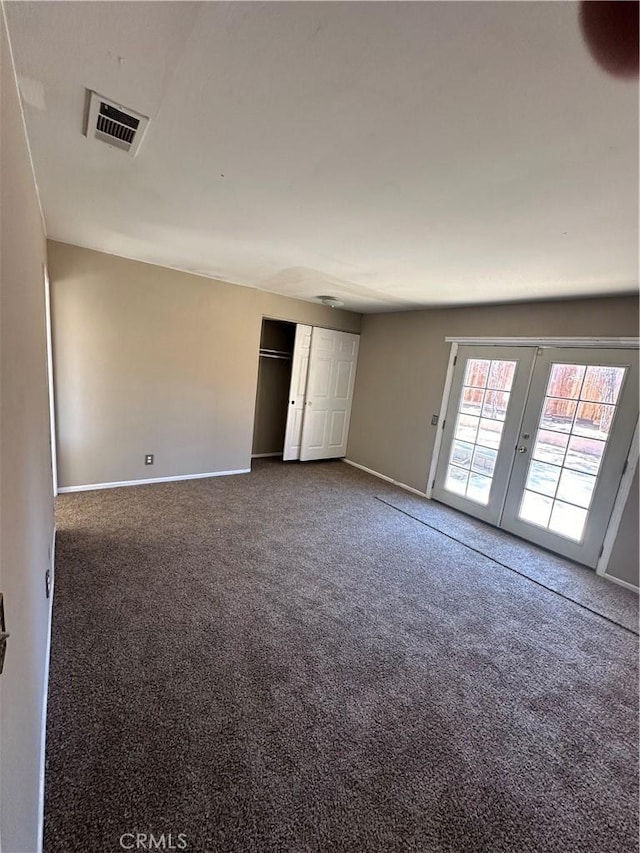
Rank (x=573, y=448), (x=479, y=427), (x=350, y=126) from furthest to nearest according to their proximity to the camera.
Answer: (x=479, y=427)
(x=573, y=448)
(x=350, y=126)

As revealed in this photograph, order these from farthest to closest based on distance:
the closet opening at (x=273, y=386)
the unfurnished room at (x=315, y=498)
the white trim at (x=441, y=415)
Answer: the closet opening at (x=273, y=386), the white trim at (x=441, y=415), the unfurnished room at (x=315, y=498)

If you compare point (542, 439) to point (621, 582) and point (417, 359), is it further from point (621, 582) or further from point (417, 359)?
point (417, 359)

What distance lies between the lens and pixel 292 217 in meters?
2.04

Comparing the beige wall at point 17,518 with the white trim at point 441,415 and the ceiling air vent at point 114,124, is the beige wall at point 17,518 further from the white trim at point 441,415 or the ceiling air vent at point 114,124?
the white trim at point 441,415

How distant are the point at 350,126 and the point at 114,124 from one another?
0.92 metres

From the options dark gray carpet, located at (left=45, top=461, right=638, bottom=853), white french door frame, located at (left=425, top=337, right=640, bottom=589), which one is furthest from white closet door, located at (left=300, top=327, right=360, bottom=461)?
dark gray carpet, located at (left=45, top=461, right=638, bottom=853)

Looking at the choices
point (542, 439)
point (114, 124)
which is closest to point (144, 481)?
point (114, 124)

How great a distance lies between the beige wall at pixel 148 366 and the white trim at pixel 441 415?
83.8 inches

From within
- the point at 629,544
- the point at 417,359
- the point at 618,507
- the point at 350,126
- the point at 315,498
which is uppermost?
the point at 350,126

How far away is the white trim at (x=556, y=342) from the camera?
2910mm

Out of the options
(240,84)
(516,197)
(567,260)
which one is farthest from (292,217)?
(567,260)

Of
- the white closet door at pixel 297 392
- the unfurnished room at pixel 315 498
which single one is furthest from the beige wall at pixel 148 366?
the white closet door at pixel 297 392

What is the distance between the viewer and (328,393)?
548 centimetres

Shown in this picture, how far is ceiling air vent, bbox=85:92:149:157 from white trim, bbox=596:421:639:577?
3735mm
